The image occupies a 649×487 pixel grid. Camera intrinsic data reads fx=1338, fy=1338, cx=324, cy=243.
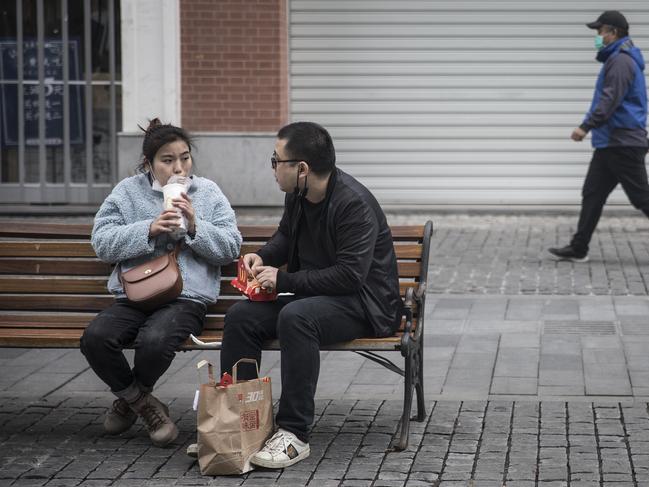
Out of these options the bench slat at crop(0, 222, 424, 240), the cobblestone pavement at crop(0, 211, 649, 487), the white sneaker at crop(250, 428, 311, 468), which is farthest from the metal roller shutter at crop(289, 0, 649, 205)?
the white sneaker at crop(250, 428, 311, 468)

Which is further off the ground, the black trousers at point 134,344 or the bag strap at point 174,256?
the bag strap at point 174,256

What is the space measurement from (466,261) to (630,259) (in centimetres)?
132

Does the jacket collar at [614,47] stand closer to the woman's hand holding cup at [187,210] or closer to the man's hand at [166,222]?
the woman's hand holding cup at [187,210]

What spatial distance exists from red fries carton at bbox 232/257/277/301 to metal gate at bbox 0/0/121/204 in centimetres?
847

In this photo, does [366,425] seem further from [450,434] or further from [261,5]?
[261,5]

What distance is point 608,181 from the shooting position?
1062cm

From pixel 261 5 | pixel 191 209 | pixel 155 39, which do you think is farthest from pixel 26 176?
pixel 191 209

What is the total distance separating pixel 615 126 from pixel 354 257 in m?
5.58

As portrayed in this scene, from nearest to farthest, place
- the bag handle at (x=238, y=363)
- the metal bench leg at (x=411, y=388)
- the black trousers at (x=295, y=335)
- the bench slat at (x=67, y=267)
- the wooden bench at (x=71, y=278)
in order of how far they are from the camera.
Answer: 1. the bag handle at (x=238, y=363)
2. the black trousers at (x=295, y=335)
3. the metal bench leg at (x=411, y=388)
4. the wooden bench at (x=71, y=278)
5. the bench slat at (x=67, y=267)

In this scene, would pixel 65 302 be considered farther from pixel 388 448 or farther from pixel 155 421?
pixel 388 448

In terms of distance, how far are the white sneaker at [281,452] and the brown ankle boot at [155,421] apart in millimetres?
517

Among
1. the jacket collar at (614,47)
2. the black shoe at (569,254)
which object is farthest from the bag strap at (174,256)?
the jacket collar at (614,47)

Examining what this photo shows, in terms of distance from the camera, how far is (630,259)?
35.3ft

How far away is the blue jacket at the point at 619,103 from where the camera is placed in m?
10.4
